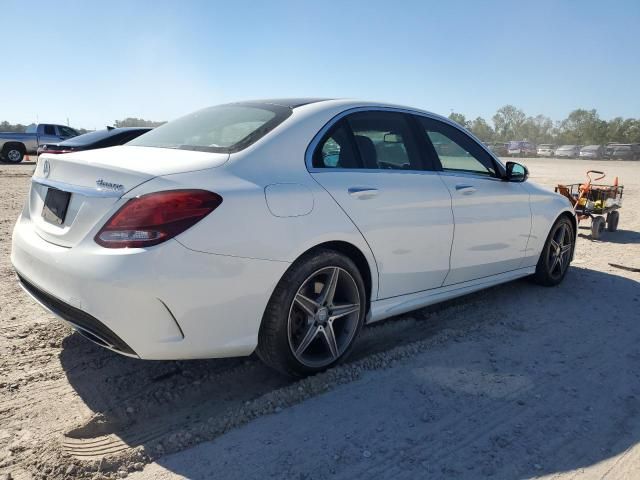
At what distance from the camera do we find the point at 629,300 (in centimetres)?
486

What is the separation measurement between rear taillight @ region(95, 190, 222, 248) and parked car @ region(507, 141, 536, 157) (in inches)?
2189

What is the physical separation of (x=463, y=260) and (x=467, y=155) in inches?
35.8

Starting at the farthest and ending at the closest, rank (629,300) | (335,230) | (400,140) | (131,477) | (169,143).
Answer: (629,300)
(400,140)
(169,143)
(335,230)
(131,477)

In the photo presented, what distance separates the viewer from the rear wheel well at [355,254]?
2.97 meters

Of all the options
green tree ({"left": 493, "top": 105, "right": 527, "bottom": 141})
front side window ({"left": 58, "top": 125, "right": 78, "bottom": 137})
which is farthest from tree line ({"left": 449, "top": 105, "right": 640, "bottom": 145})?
front side window ({"left": 58, "top": 125, "right": 78, "bottom": 137})

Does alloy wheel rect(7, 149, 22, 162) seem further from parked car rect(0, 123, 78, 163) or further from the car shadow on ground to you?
the car shadow on ground

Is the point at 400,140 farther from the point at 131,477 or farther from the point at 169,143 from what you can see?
the point at 131,477

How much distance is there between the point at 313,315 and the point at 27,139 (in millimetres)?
23208

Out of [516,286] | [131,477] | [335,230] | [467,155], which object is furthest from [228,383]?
[516,286]

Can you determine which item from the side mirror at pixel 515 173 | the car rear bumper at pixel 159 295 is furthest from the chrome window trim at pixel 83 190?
the side mirror at pixel 515 173

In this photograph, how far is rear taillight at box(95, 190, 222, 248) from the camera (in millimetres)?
2316

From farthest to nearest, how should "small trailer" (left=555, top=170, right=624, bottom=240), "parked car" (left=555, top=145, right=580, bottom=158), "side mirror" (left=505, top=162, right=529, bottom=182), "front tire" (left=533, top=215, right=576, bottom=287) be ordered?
"parked car" (left=555, top=145, right=580, bottom=158) → "small trailer" (left=555, top=170, right=624, bottom=240) → "front tire" (left=533, top=215, right=576, bottom=287) → "side mirror" (left=505, top=162, right=529, bottom=182)

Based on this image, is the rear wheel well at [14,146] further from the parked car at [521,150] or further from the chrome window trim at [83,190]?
the parked car at [521,150]

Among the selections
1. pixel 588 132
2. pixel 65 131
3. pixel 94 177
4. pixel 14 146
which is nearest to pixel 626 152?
pixel 588 132
